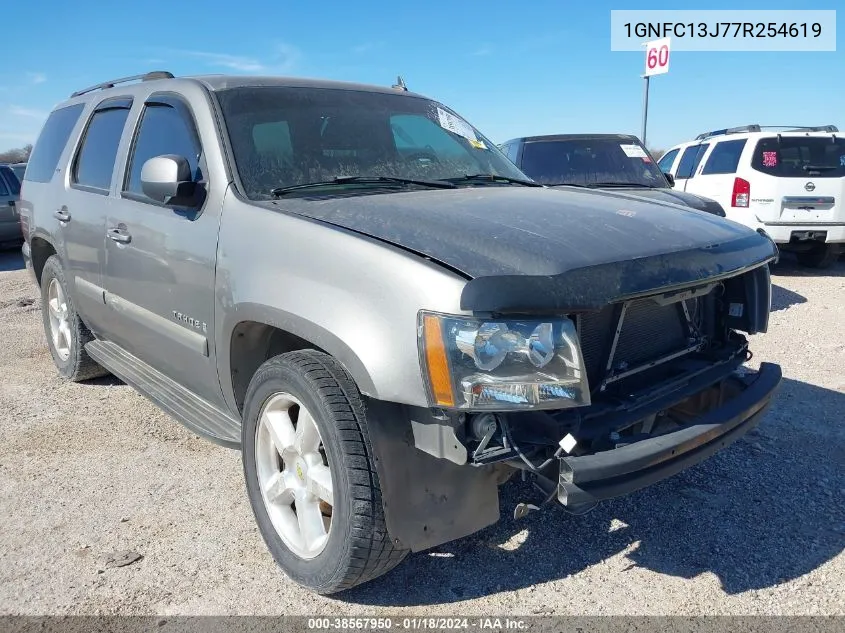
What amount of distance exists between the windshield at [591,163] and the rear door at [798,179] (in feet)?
7.02

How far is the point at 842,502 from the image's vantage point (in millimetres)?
3104

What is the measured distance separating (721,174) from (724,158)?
0.31m

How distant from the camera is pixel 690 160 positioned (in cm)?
1070

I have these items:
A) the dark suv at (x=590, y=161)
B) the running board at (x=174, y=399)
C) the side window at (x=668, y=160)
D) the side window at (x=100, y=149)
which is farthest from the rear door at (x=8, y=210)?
the side window at (x=668, y=160)

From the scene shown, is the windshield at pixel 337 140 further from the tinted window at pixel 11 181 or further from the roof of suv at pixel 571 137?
the tinted window at pixel 11 181

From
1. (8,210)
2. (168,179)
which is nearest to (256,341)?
(168,179)

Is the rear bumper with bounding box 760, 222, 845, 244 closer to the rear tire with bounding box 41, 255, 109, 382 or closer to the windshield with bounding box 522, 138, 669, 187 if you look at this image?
the windshield with bounding box 522, 138, 669, 187

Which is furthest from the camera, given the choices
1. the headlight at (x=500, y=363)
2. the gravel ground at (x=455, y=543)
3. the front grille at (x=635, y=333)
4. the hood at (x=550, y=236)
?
the gravel ground at (x=455, y=543)

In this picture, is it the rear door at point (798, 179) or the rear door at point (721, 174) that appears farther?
the rear door at point (721, 174)

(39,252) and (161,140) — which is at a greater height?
(161,140)

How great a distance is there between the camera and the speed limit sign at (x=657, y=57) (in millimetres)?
16516

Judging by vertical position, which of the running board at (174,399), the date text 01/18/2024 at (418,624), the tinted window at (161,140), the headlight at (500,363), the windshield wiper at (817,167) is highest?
the tinted window at (161,140)

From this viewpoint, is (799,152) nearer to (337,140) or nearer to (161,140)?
(337,140)

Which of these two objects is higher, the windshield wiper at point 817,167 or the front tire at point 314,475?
the windshield wiper at point 817,167
